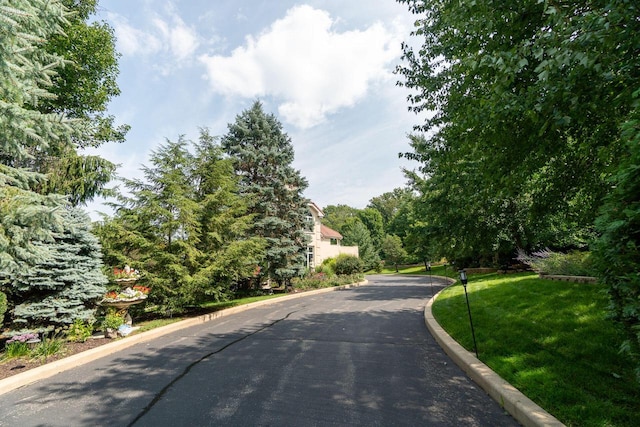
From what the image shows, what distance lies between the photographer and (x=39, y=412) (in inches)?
143

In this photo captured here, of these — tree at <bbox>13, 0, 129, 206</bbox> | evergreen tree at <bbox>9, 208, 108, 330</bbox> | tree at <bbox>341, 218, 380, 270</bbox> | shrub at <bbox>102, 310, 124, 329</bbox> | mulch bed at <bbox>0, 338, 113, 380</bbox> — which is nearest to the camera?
mulch bed at <bbox>0, 338, 113, 380</bbox>

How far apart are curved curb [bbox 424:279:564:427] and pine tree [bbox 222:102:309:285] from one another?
476 inches

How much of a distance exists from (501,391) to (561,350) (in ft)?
5.85

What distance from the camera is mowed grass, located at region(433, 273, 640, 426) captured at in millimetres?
2920

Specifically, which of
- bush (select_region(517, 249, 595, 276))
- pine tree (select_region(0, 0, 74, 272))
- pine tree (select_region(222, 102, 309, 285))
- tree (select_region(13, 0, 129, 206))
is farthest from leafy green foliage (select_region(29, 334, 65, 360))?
bush (select_region(517, 249, 595, 276))

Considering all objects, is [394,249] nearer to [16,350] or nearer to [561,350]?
[561,350]

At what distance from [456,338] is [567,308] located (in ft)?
8.15

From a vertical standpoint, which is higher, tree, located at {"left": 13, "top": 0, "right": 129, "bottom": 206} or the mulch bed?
tree, located at {"left": 13, "top": 0, "right": 129, "bottom": 206}

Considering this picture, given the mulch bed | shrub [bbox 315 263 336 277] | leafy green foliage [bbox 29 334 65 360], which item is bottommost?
the mulch bed

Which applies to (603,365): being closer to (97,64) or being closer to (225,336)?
(225,336)

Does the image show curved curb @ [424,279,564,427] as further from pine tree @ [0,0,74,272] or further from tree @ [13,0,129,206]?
tree @ [13,0,129,206]

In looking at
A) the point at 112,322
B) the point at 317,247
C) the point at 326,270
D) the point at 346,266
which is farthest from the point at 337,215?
the point at 112,322

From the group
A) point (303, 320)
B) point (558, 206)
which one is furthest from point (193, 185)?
point (558, 206)

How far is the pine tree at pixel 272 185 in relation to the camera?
1673 centimetres
